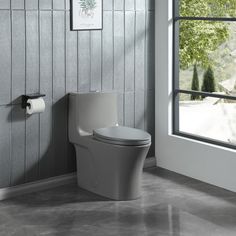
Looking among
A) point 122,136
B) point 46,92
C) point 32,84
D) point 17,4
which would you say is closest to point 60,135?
point 46,92

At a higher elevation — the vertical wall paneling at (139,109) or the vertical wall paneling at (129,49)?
the vertical wall paneling at (129,49)

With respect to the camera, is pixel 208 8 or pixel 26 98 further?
pixel 208 8

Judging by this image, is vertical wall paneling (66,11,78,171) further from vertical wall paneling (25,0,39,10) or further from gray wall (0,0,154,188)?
vertical wall paneling (25,0,39,10)

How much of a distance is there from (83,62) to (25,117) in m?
0.65

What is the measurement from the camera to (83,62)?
14.3 feet

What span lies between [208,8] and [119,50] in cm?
80

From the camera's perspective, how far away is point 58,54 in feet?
13.8

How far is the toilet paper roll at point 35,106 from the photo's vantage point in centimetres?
402

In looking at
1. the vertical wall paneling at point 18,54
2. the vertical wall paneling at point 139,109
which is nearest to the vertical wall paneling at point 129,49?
the vertical wall paneling at point 139,109

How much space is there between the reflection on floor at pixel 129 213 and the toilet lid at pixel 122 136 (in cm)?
45

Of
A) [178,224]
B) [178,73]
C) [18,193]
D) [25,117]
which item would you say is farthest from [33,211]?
[178,73]

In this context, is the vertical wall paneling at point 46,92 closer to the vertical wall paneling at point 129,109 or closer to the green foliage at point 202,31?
the vertical wall paneling at point 129,109

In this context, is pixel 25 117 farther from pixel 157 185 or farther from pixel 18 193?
pixel 157 185

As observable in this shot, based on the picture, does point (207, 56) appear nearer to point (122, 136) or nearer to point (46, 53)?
point (122, 136)
